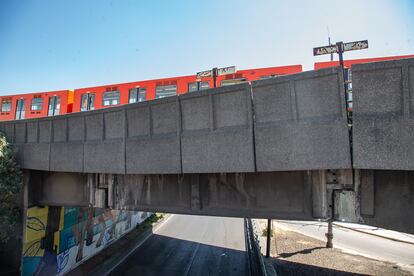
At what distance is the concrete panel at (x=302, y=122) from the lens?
533cm

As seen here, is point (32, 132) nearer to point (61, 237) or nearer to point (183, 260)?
point (61, 237)

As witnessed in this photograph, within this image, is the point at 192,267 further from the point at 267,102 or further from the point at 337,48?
the point at 337,48

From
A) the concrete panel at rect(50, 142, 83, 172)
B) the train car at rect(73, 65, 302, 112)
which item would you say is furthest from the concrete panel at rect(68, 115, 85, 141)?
the train car at rect(73, 65, 302, 112)

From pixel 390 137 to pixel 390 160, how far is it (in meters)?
0.46

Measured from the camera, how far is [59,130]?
33.9 ft

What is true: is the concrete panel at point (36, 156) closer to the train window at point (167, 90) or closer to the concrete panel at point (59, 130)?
the concrete panel at point (59, 130)

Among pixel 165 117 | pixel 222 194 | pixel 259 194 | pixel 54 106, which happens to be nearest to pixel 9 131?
pixel 54 106

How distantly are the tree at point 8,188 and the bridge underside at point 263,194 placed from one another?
77.7 inches

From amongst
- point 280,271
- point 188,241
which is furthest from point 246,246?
point 280,271

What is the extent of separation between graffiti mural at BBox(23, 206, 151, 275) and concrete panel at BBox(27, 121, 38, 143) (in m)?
4.09

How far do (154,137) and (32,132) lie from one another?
7.27 meters

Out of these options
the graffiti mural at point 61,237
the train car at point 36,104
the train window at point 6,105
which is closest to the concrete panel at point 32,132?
the graffiti mural at point 61,237

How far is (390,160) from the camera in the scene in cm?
484

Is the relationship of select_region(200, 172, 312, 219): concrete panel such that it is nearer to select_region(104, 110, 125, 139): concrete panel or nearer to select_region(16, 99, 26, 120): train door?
select_region(104, 110, 125, 139): concrete panel
